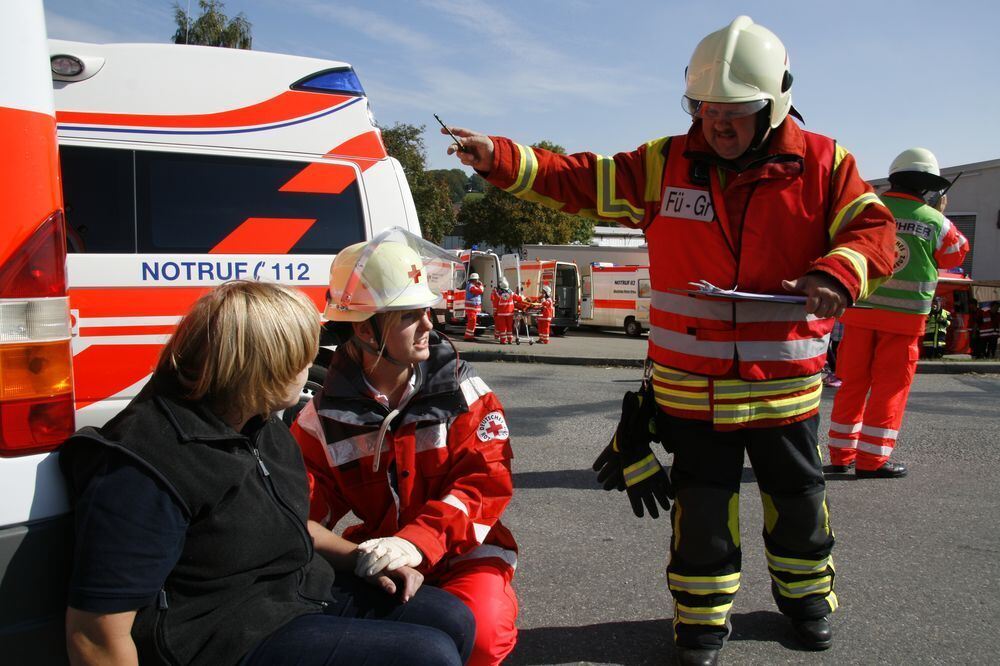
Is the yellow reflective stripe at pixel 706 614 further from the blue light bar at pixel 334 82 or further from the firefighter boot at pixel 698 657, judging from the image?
the blue light bar at pixel 334 82

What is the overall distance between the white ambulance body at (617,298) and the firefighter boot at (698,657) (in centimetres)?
1914

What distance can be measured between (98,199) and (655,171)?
3.33 meters

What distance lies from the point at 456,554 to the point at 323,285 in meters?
3.06

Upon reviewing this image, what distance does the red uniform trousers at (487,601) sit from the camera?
6.34 feet

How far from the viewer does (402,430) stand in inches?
85.3

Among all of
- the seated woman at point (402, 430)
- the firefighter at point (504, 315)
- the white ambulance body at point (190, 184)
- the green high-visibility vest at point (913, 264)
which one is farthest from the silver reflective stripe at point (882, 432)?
the firefighter at point (504, 315)

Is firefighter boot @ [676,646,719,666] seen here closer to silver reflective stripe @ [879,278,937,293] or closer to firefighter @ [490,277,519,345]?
silver reflective stripe @ [879,278,937,293]

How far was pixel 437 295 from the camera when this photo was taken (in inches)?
95.3

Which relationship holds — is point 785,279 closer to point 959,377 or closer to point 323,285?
point 323,285

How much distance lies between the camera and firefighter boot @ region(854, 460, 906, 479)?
4.95 meters

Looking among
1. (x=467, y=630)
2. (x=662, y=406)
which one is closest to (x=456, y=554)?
(x=467, y=630)

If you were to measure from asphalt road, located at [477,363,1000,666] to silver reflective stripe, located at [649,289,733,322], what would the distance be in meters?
1.24

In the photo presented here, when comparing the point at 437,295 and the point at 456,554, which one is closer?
the point at 456,554

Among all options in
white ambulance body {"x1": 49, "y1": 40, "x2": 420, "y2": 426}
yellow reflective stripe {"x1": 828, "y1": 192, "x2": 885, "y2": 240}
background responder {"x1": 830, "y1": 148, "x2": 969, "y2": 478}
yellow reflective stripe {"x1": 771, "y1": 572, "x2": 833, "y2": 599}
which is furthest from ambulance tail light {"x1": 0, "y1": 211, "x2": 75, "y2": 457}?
background responder {"x1": 830, "y1": 148, "x2": 969, "y2": 478}
